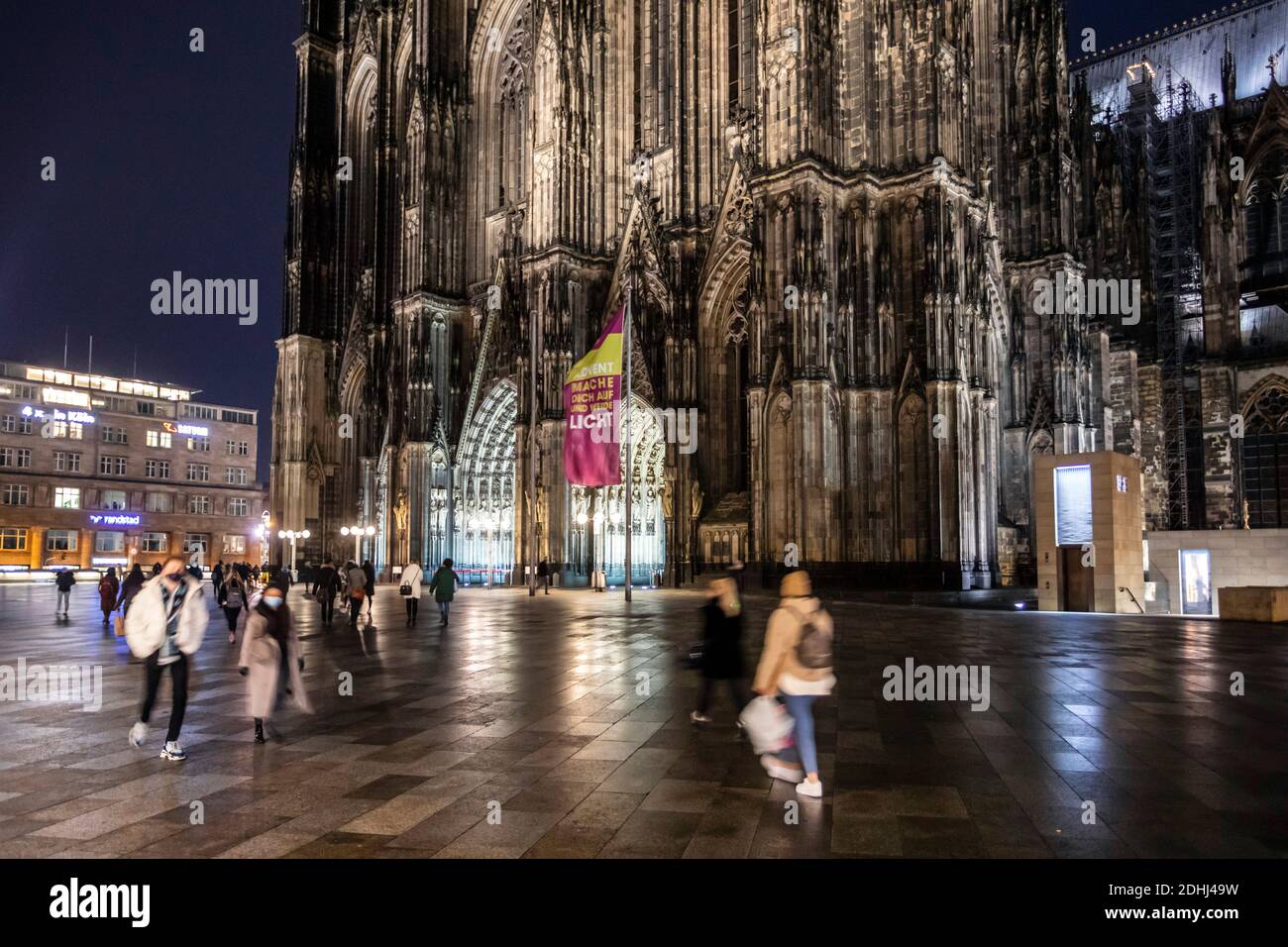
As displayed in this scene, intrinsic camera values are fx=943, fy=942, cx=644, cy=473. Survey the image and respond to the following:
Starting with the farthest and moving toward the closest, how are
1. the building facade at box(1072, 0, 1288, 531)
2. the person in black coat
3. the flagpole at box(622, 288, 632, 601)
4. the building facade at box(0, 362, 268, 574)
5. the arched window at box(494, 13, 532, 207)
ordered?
the building facade at box(0, 362, 268, 574) < the arched window at box(494, 13, 532, 207) < the building facade at box(1072, 0, 1288, 531) < the flagpole at box(622, 288, 632, 601) < the person in black coat

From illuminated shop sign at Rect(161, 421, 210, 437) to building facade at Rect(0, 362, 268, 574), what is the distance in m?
0.09

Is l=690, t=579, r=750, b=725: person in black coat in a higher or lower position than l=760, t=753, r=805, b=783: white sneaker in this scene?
higher

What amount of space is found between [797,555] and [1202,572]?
10881 mm

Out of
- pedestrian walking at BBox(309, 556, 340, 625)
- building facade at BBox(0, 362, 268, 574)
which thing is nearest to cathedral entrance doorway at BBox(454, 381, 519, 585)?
pedestrian walking at BBox(309, 556, 340, 625)

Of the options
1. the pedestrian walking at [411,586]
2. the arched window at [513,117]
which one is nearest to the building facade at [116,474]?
the arched window at [513,117]

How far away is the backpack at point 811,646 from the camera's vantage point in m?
6.70

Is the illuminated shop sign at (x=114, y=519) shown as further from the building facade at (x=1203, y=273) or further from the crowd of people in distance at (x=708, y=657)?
the crowd of people in distance at (x=708, y=657)

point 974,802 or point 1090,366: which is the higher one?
point 1090,366

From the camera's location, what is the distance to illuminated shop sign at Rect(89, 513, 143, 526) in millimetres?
78250

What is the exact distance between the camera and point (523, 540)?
39.7 meters

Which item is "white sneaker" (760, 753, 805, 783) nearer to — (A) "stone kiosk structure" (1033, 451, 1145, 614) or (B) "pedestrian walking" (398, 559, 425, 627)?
(B) "pedestrian walking" (398, 559, 425, 627)
